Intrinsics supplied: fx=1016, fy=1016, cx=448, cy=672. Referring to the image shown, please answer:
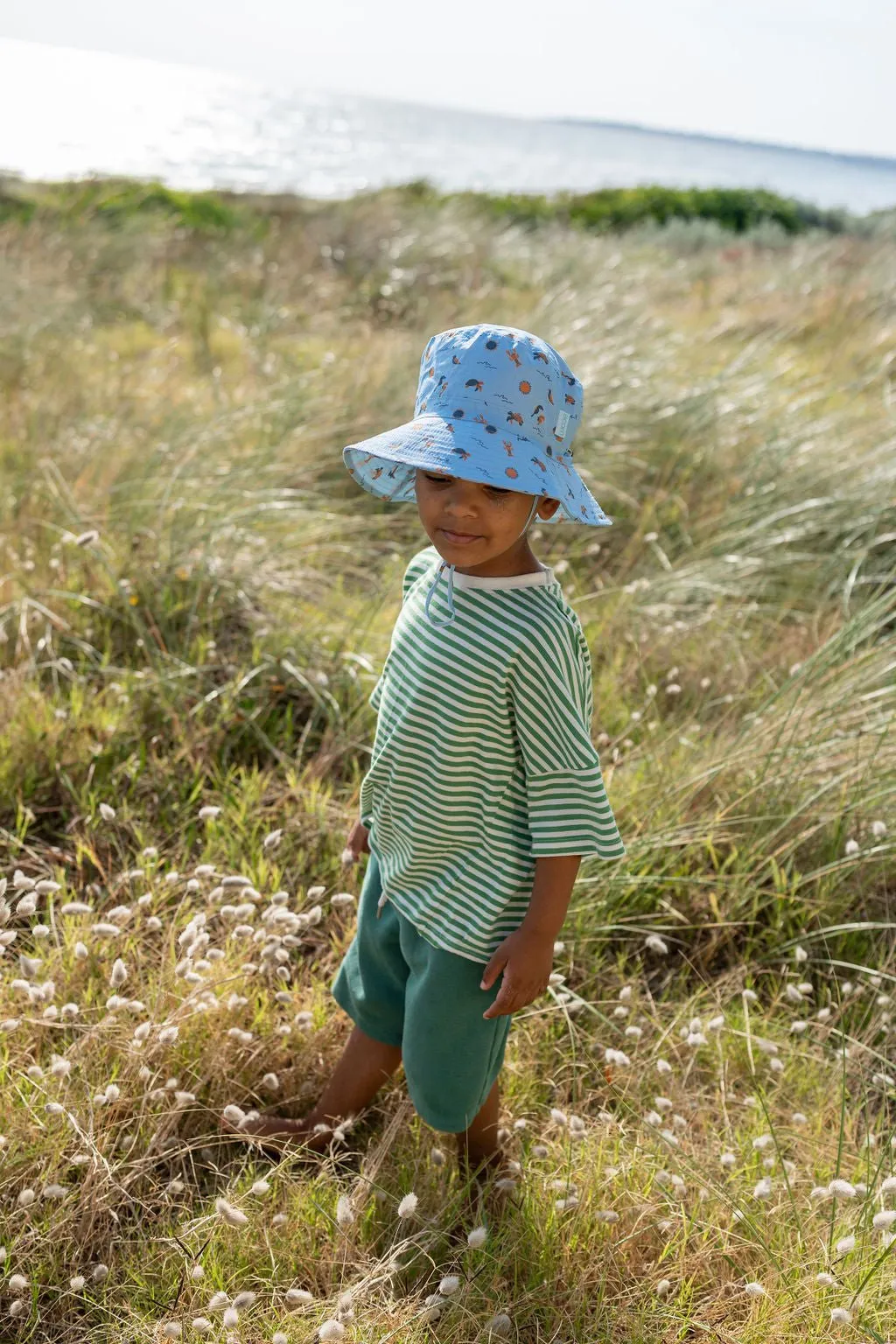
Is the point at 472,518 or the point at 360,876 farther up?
the point at 472,518

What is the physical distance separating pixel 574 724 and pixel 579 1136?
0.82 metres

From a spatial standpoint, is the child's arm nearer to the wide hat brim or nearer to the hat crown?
the wide hat brim

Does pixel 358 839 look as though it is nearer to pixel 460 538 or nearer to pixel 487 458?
pixel 460 538

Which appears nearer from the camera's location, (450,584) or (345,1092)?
(450,584)

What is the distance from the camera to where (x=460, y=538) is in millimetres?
1504

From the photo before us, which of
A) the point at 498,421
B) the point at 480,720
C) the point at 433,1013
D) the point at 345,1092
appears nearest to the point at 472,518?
the point at 498,421

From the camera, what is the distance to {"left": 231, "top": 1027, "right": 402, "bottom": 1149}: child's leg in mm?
1938

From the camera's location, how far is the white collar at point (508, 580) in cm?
155

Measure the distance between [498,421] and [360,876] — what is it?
1.44m

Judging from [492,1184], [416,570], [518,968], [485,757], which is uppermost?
[416,570]

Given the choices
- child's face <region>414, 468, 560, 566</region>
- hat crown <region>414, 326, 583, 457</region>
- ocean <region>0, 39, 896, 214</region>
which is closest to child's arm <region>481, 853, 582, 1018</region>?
child's face <region>414, 468, 560, 566</region>

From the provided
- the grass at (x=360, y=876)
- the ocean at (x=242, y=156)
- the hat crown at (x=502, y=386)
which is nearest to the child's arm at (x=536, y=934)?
the grass at (x=360, y=876)

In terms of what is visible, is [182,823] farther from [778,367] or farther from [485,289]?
[485,289]

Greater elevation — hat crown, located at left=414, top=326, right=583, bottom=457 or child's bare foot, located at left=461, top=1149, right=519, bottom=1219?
hat crown, located at left=414, top=326, right=583, bottom=457
